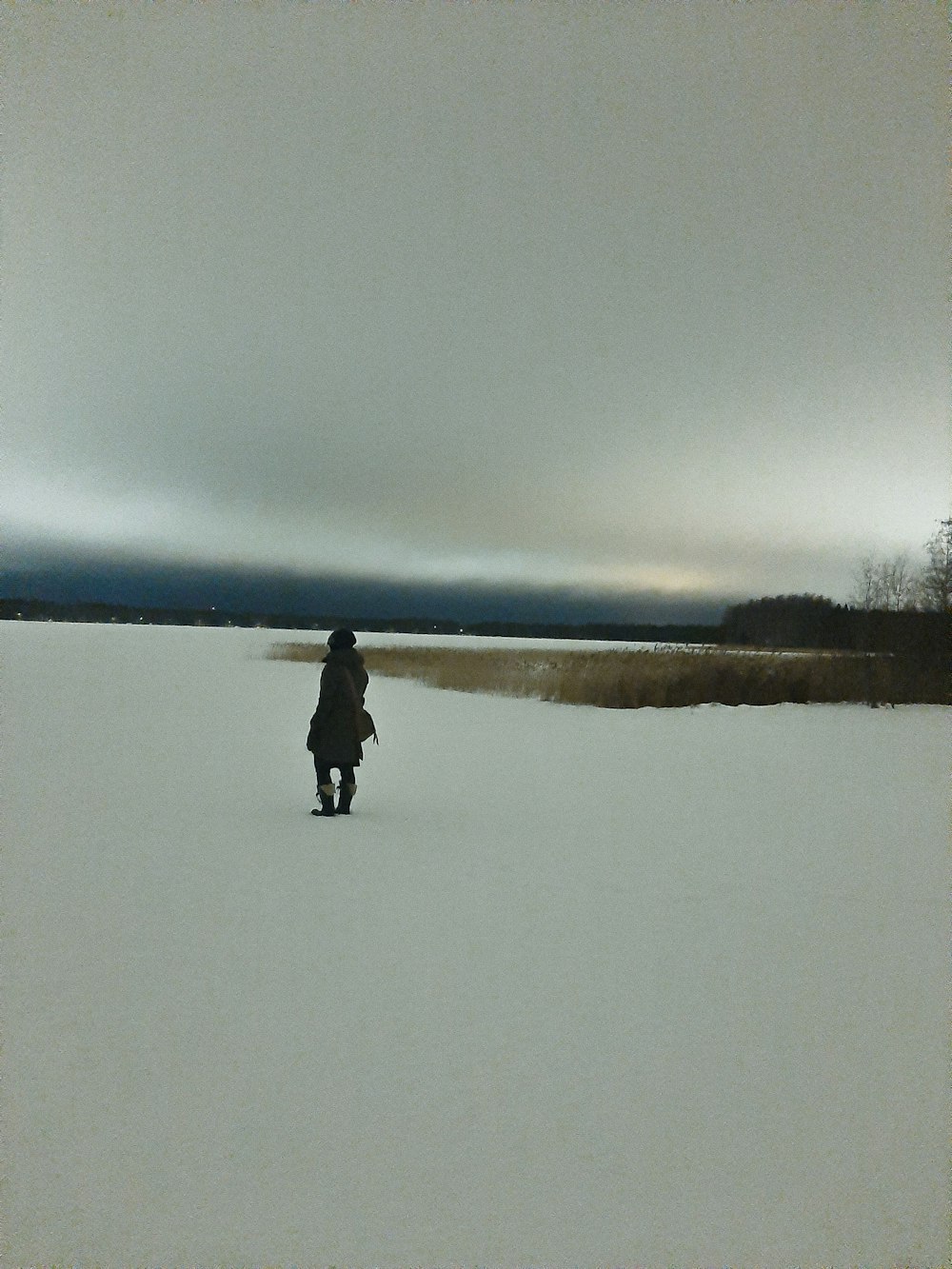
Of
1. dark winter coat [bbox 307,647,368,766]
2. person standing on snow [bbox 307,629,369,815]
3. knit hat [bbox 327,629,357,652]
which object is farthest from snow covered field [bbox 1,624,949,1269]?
knit hat [bbox 327,629,357,652]

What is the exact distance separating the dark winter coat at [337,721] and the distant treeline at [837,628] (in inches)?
797

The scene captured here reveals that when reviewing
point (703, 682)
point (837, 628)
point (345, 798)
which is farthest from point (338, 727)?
point (837, 628)

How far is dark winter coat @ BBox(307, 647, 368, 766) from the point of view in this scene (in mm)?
8703

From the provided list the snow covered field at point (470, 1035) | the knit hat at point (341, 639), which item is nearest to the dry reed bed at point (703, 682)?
the snow covered field at point (470, 1035)

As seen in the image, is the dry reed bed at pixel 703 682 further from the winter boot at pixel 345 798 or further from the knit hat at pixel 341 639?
the knit hat at pixel 341 639

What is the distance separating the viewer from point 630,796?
1029cm

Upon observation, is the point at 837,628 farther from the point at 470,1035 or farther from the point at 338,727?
the point at 470,1035

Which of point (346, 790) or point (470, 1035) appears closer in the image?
point (470, 1035)

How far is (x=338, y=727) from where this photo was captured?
8703mm

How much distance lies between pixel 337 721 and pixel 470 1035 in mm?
4961

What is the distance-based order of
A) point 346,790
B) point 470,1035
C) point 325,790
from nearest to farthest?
point 470,1035, point 325,790, point 346,790

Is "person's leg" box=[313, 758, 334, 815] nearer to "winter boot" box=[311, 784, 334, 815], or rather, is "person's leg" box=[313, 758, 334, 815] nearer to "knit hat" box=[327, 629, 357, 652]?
"winter boot" box=[311, 784, 334, 815]

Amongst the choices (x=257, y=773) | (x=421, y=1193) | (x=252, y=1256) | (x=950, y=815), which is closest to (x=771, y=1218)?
(x=421, y=1193)

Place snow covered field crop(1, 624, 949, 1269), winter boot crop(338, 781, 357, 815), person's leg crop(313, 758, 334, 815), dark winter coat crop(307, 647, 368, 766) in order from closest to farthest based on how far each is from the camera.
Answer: snow covered field crop(1, 624, 949, 1269)
dark winter coat crop(307, 647, 368, 766)
person's leg crop(313, 758, 334, 815)
winter boot crop(338, 781, 357, 815)
